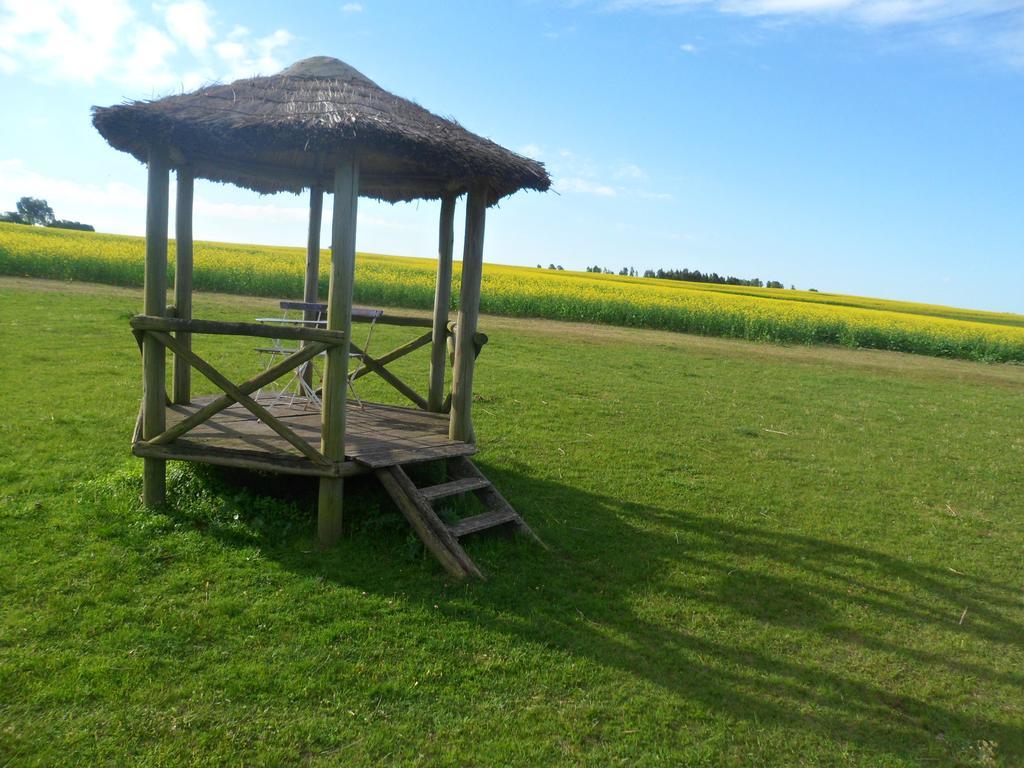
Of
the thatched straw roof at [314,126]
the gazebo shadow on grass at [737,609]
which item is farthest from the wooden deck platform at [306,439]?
the thatched straw roof at [314,126]

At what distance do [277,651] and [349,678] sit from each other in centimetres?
48

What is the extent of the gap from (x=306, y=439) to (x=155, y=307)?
158cm

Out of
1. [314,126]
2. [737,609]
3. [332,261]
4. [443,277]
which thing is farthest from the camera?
[443,277]

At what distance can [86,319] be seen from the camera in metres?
15.7

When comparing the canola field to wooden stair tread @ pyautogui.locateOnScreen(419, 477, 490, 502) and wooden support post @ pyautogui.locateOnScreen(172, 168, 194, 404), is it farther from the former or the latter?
wooden stair tread @ pyautogui.locateOnScreen(419, 477, 490, 502)

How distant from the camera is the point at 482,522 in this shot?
5.90 meters

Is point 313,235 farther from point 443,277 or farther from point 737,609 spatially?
point 737,609

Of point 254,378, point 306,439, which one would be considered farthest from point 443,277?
point 254,378

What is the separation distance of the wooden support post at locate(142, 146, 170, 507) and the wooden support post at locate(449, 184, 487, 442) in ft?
7.70

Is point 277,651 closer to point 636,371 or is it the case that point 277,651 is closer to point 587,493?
point 587,493

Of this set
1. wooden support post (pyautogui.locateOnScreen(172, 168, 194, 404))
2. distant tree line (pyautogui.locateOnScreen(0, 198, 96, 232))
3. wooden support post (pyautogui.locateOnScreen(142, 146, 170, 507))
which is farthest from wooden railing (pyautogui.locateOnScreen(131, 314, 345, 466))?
distant tree line (pyautogui.locateOnScreen(0, 198, 96, 232))

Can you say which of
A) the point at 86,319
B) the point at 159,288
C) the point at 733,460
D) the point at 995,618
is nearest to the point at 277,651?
the point at 159,288

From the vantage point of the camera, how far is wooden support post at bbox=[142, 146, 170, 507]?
580cm

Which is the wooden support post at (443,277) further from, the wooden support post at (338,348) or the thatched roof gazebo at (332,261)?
the wooden support post at (338,348)
